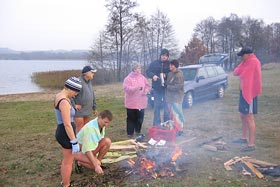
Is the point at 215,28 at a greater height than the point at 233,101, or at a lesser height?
greater

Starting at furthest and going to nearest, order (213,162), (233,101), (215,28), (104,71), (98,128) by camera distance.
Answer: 1. (215,28)
2. (104,71)
3. (233,101)
4. (213,162)
5. (98,128)

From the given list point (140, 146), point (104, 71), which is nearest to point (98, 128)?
point (140, 146)

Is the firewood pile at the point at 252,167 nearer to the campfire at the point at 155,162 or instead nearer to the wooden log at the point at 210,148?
the wooden log at the point at 210,148

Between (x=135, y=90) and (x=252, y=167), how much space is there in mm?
2945

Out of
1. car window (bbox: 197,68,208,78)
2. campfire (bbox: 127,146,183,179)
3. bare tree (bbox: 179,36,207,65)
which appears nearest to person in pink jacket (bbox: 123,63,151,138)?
campfire (bbox: 127,146,183,179)

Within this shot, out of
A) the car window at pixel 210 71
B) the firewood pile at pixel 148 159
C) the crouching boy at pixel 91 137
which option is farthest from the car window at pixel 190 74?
the crouching boy at pixel 91 137

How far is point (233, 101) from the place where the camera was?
11875mm

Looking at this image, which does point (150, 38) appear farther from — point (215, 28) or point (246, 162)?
point (246, 162)

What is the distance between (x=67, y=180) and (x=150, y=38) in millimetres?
34502

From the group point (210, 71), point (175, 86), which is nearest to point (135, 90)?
point (175, 86)

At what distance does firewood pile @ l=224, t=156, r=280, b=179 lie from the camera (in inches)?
178

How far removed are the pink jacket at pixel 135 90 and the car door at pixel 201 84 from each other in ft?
15.3

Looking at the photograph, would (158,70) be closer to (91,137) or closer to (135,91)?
(135,91)

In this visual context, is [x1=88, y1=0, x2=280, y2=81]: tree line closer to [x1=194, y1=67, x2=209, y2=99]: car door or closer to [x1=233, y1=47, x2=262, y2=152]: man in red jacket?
[x1=194, y1=67, x2=209, y2=99]: car door
